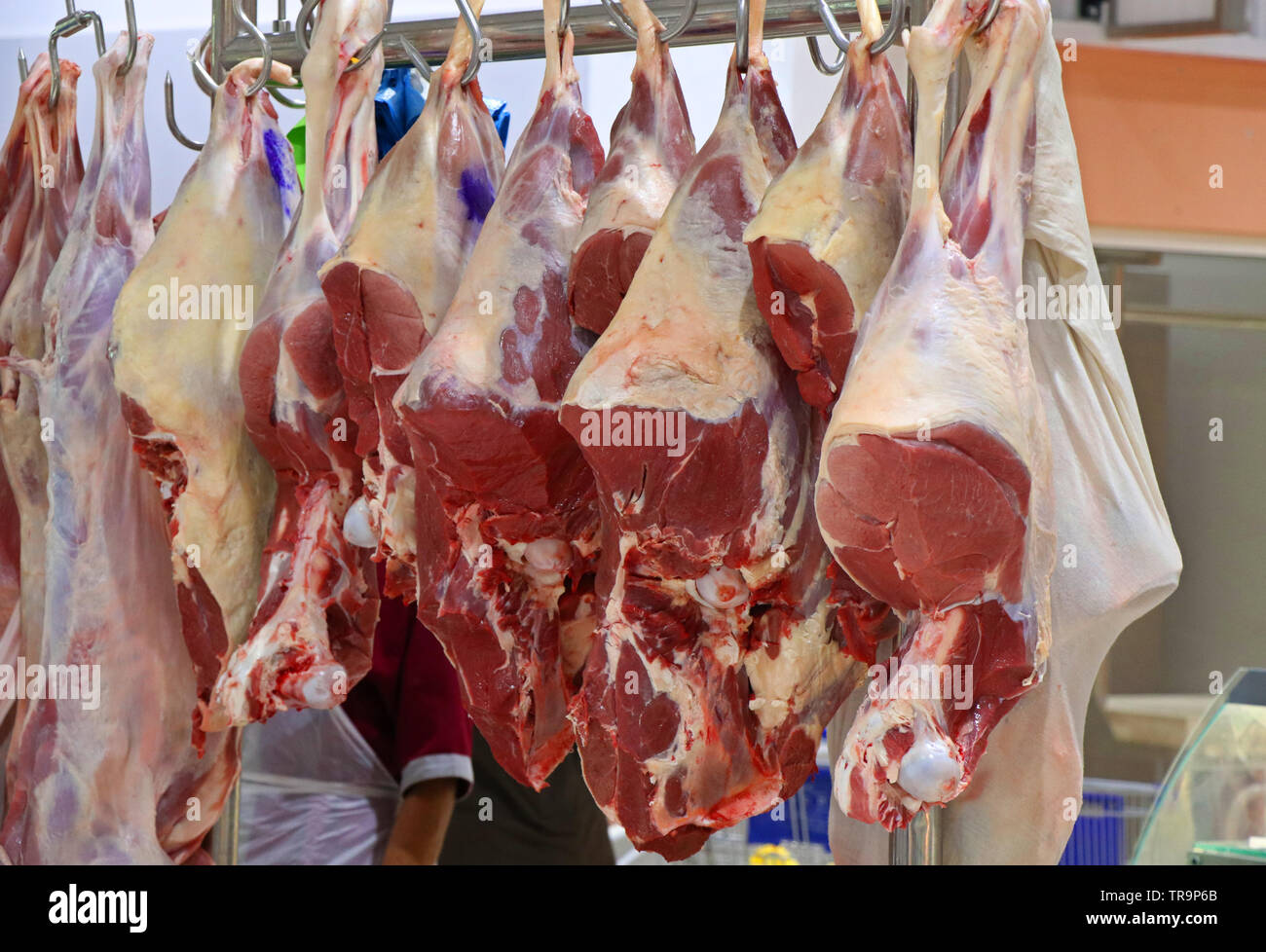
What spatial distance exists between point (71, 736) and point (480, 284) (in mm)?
834

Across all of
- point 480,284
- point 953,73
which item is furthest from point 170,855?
point 953,73

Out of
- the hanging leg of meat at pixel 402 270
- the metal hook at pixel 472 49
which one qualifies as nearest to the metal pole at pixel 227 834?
the hanging leg of meat at pixel 402 270

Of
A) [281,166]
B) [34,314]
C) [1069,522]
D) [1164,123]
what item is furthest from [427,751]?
[1164,123]

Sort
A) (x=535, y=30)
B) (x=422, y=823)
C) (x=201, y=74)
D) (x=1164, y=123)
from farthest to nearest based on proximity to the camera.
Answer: (x=1164, y=123) → (x=422, y=823) → (x=201, y=74) → (x=535, y=30)

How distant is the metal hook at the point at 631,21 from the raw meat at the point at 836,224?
7.5 inches

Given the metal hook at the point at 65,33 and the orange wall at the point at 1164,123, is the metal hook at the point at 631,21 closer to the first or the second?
the metal hook at the point at 65,33

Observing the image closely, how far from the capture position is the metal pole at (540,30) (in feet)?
4.47

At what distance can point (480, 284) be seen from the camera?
1.33 metres

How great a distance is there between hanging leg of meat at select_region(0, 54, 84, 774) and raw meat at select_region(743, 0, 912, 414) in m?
1.02

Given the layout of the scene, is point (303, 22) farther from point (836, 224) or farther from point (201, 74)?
point (836, 224)

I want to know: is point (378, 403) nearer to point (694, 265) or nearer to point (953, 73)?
point (694, 265)

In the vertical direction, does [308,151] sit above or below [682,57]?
below

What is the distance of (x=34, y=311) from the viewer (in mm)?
1704

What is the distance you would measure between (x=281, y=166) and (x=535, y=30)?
37 cm
